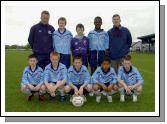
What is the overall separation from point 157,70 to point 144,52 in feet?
131

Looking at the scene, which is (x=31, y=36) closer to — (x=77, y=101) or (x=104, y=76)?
(x=104, y=76)

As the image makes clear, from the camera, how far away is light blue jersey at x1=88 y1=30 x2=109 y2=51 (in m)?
9.41

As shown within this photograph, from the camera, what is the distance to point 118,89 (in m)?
8.96

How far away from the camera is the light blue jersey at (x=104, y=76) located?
29.2ft

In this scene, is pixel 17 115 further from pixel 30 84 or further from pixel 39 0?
pixel 39 0

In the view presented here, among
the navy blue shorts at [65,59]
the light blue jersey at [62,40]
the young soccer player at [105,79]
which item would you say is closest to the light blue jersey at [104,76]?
the young soccer player at [105,79]

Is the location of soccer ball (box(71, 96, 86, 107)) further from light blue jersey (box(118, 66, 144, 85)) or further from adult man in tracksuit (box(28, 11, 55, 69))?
adult man in tracksuit (box(28, 11, 55, 69))

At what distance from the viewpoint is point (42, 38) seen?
9516 millimetres

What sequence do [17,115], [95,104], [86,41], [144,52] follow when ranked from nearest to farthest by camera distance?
[17,115], [95,104], [86,41], [144,52]

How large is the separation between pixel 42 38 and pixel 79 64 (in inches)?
53.8

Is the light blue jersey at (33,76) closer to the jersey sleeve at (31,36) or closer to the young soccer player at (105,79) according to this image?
the jersey sleeve at (31,36)

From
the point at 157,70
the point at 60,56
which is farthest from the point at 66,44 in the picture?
the point at 157,70

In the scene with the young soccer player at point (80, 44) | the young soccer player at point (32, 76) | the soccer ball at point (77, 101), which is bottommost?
the soccer ball at point (77, 101)

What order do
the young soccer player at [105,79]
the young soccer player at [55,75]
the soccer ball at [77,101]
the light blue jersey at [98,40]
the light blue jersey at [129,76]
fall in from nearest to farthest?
the soccer ball at [77,101] → the young soccer player at [55,75] → the young soccer player at [105,79] → the light blue jersey at [129,76] → the light blue jersey at [98,40]
